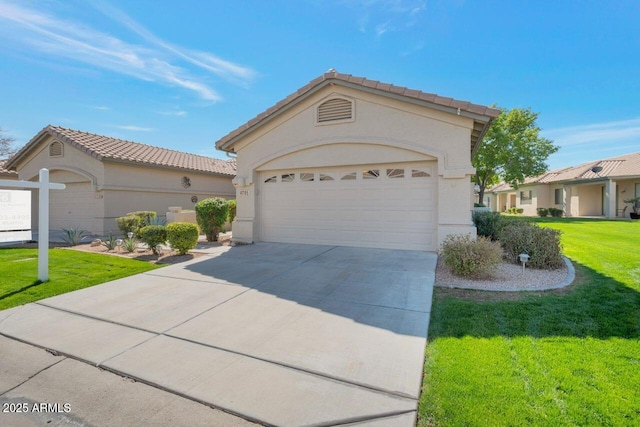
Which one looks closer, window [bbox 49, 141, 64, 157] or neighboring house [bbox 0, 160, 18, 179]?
window [bbox 49, 141, 64, 157]

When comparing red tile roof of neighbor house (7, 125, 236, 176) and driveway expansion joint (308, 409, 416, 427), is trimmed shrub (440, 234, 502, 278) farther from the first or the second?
red tile roof of neighbor house (7, 125, 236, 176)

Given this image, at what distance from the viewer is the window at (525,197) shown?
110ft

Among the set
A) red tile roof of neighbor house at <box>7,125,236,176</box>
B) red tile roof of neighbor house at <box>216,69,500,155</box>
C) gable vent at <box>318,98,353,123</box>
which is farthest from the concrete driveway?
red tile roof of neighbor house at <box>7,125,236,176</box>

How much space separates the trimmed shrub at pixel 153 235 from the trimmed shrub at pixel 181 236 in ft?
1.27

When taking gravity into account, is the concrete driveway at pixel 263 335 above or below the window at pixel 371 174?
below

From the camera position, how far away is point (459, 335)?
3883 millimetres

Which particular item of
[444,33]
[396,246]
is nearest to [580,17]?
[444,33]

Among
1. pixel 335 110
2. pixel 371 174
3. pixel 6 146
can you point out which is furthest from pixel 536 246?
pixel 6 146

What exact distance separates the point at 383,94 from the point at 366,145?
1.59 metres

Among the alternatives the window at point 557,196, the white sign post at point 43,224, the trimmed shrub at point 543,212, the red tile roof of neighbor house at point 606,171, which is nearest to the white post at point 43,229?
the white sign post at point 43,224

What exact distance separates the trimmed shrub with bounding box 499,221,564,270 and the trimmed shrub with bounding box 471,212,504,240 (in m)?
1.79

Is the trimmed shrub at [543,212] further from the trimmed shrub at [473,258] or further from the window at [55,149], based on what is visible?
the window at [55,149]

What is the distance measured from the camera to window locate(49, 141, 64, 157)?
15359 mm

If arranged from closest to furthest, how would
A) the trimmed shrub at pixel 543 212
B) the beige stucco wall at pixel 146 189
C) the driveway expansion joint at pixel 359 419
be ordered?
the driveway expansion joint at pixel 359 419 → the beige stucco wall at pixel 146 189 → the trimmed shrub at pixel 543 212
